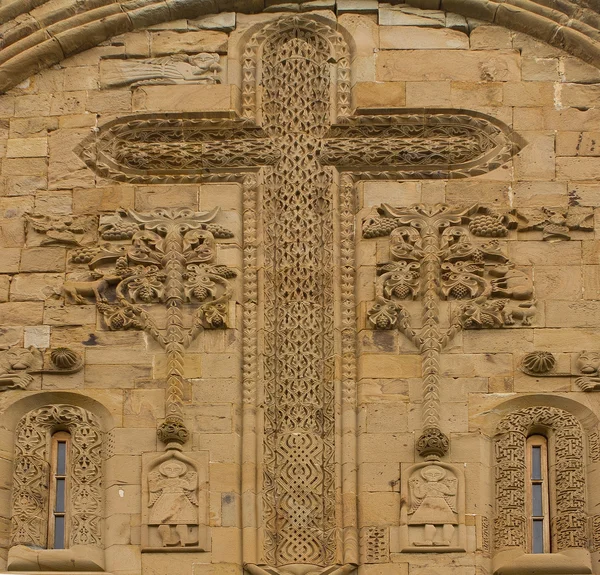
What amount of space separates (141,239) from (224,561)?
3.25 m

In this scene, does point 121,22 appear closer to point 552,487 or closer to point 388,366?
point 388,366

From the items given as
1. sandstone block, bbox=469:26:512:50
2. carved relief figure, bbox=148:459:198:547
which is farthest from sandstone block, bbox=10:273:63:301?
sandstone block, bbox=469:26:512:50

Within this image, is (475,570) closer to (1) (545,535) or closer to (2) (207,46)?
(1) (545,535)

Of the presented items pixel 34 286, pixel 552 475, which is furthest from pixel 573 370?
pixel 34 286

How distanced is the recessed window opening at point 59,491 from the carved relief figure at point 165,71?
3655mm

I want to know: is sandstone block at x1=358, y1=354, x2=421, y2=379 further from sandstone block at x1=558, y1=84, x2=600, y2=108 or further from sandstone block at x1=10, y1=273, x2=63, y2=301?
sandstone block at x1=558, y1=84, x2=600, y2=108

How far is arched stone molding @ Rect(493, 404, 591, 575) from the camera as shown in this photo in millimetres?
21781

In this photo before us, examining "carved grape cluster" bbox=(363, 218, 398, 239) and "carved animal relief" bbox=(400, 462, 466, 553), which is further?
"carved grape cluster" bbox=(363, 218, 398, 239)

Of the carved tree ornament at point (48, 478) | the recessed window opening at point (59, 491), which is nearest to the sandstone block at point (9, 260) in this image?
the carved tree ornament at point (48, 478)

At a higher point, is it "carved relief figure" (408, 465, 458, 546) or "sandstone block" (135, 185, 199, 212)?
"sandstone block" (135, 185, 199, 212)

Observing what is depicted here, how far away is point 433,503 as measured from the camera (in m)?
22.0

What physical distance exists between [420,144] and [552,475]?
351 centimetres

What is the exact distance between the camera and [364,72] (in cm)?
2442

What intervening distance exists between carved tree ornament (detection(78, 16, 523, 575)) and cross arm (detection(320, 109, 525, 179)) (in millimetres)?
13
